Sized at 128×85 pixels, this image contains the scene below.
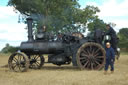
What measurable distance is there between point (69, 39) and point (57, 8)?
15.2 m

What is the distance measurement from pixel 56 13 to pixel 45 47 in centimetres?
1607

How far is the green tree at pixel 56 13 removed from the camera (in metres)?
24.0

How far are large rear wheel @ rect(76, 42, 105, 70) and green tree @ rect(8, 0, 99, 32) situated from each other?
383 inches

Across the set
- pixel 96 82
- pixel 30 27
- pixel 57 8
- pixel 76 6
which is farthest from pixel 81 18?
pixel 96 82

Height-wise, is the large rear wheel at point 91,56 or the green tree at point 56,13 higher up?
the green tree at point 56,13

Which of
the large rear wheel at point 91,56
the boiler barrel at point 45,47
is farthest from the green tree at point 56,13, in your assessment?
the large rear wheel at point 91,56

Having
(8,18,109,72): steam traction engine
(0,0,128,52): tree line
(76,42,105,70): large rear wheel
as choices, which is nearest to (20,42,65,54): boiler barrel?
(8,18,109,72): steam traction engine

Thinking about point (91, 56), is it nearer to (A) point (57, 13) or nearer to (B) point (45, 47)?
(B) point (45, 47)

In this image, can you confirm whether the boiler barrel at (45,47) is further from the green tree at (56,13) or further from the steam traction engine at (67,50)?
the green tree at (56,13)

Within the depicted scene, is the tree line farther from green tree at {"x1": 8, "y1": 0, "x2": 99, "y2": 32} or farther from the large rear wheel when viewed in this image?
the large rear wheel

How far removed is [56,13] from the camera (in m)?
25.9

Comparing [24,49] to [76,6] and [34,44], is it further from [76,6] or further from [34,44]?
[76,6]

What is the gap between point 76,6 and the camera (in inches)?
1409

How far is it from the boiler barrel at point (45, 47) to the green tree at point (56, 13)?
8.41 m
